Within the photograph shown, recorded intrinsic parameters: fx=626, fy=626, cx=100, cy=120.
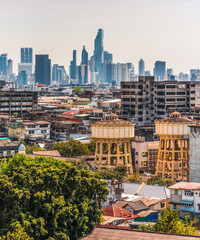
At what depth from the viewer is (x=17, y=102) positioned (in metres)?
186

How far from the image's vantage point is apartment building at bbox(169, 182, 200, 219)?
6228 cm

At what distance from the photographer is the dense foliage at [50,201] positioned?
169ft

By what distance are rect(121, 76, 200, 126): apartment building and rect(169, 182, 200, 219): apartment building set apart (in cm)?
8604

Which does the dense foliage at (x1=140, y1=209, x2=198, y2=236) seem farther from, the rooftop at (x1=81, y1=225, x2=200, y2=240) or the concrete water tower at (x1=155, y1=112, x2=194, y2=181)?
the concrete water tower at (x1=155, y1=112, x2=194, y2=181)

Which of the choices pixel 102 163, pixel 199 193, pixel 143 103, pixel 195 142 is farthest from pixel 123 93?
pixel 199 193

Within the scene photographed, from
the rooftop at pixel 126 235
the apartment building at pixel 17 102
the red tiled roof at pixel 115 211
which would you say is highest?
the apartment building at pixel 17 102

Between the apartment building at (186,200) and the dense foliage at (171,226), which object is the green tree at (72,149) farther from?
the dense foliage at (171,226)

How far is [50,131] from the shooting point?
143750 millimetres

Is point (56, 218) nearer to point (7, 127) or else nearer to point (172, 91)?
point (7, 127)

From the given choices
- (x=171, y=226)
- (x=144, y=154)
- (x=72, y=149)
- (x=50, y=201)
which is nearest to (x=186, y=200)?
(x=171, y=226)

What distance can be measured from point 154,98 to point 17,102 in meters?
48.5

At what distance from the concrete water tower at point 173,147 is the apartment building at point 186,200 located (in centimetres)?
2731

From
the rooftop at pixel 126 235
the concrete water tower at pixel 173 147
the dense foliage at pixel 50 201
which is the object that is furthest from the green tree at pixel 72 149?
the rooftop at pixel 126 235

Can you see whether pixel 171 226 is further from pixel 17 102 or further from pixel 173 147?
pixel 17 102
